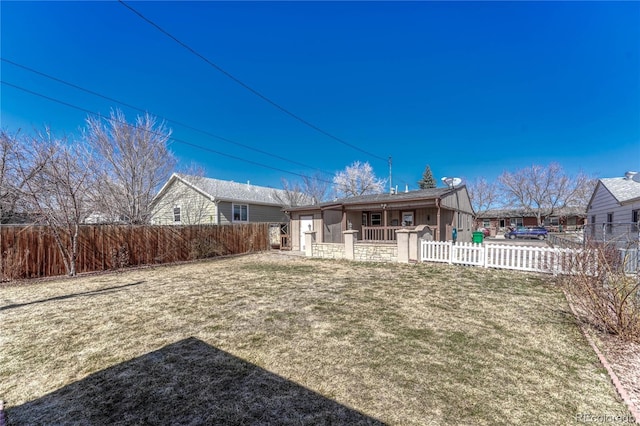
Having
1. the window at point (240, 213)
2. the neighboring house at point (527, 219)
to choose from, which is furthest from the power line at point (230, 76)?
the neighboring house at point (527, 219)

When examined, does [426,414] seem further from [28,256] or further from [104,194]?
[104,194]

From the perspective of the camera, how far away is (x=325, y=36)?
1221cm

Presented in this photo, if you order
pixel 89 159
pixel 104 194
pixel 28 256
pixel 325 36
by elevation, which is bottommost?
pixel 28 256

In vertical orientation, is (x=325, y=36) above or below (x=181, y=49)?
above

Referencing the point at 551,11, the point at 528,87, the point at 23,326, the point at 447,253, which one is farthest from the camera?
the point at 528,87

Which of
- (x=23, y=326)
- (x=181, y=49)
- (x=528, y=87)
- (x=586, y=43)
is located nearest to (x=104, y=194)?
(x=181, y=49)

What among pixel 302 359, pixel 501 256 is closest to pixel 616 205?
pixel 501 256

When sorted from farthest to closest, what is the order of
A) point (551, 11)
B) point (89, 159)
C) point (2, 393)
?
point (89, 159) → point (551, 11) → point (2, 393)

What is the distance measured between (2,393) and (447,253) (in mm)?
10936

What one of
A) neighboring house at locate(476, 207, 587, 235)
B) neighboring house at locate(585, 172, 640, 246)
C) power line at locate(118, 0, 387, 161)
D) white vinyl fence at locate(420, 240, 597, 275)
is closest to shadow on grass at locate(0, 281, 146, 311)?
power line at locate(118, 0, 387, 161)

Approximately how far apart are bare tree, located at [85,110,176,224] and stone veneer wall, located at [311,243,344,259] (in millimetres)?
9925

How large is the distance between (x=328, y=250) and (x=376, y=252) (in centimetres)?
251

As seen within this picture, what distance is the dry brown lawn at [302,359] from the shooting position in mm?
2416

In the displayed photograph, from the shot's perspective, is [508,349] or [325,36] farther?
[325,36]
